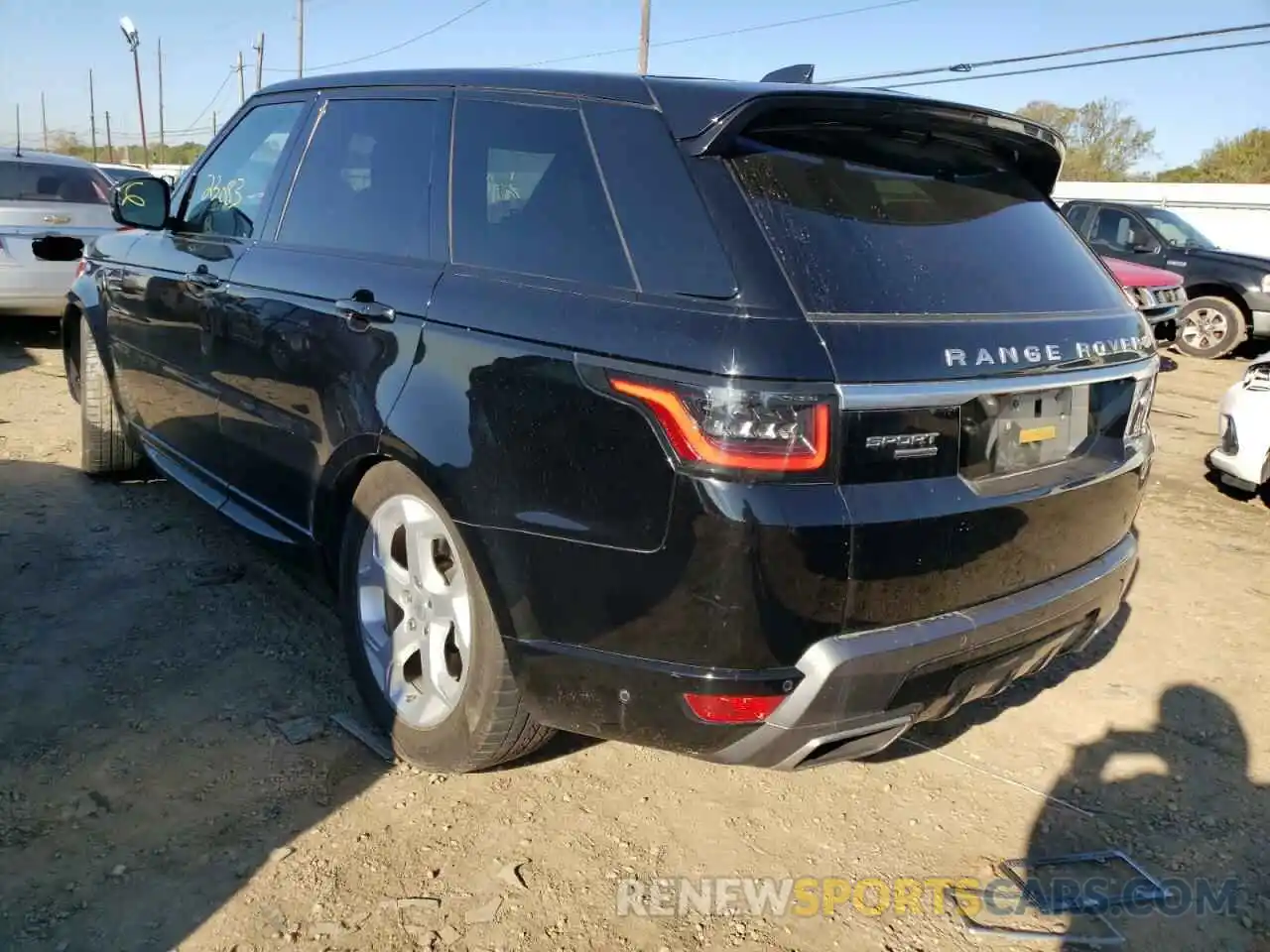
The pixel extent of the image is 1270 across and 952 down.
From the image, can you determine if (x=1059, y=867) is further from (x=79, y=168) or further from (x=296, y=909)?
(x=79, y=168)

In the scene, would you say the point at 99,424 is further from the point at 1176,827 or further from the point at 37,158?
the point at 37,158

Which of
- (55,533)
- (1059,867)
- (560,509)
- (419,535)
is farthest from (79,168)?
(1059,867)

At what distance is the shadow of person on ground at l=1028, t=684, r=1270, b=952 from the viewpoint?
2.49 m

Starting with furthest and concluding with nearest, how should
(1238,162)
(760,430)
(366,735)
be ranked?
(1238,162) → (366,735) → (760,430)

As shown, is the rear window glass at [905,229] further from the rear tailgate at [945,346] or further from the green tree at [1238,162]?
the green tree at [1238,162]

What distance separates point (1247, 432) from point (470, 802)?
5016 mm

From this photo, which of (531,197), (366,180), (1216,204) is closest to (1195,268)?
(366,180)

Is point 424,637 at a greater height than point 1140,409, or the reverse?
point 1140,409

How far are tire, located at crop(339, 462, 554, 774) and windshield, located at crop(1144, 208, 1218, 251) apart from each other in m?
12.9

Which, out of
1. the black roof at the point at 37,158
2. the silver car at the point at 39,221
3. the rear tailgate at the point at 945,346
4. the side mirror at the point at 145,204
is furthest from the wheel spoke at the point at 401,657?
the black roof at the point at 37,158

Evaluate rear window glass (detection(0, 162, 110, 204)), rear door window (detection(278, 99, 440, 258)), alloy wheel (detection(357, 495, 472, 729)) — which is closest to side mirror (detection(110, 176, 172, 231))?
rear door window (detection(278, 99, 440, 258))

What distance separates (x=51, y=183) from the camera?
29.7 feet

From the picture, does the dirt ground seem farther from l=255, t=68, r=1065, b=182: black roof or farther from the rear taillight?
l=255, t=68, r=1065, b=182: black roof

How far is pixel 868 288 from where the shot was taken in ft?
7.30
